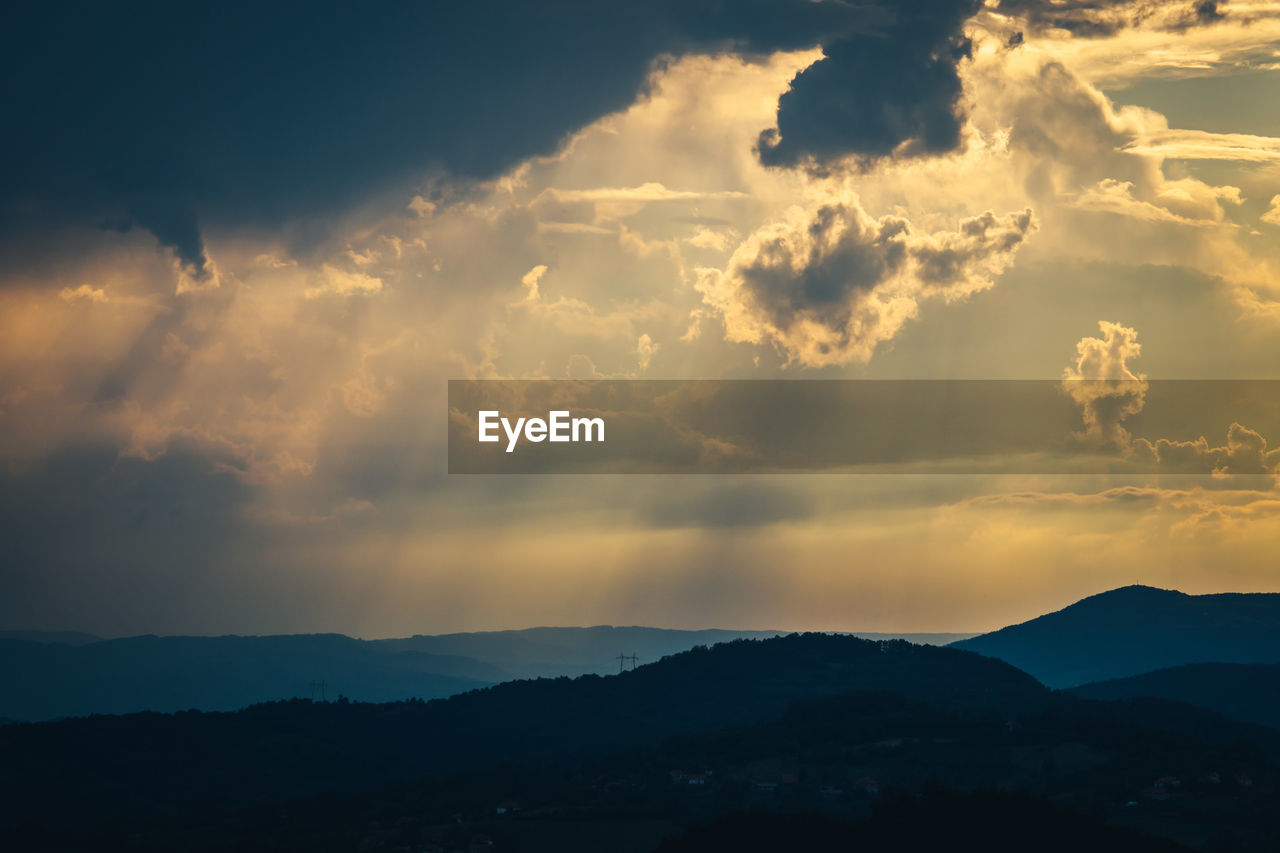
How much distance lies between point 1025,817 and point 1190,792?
60.2 meters

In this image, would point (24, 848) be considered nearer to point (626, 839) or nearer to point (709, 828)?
point (626, 839)

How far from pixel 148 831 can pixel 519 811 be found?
192 ft

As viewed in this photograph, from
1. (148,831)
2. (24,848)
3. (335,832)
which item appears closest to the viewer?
(24,848)

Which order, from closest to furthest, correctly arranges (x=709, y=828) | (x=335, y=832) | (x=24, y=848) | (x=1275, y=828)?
(x=709, y=828)
(x=1275, y=828)
(x=24, y=848)
(x=335, y=832)

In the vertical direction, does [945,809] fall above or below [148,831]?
above

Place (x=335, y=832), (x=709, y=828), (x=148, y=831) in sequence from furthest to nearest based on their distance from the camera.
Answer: (x=148, y=831) < (x=335, y=832) < (x=709, y=828)

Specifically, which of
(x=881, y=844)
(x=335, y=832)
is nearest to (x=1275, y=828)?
(x=881, y=844)

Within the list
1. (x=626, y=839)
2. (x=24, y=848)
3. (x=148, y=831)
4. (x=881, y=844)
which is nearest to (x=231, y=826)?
(x=148, y=831)

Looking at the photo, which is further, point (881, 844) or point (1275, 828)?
point (1275, 828)

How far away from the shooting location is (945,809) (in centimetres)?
12306

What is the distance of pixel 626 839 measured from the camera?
169250 millimetres

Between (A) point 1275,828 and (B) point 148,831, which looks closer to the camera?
(A) point 1275,828

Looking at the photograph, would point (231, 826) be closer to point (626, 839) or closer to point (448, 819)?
point (448, 819)

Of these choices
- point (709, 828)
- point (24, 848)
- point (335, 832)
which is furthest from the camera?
point (335, 832)
